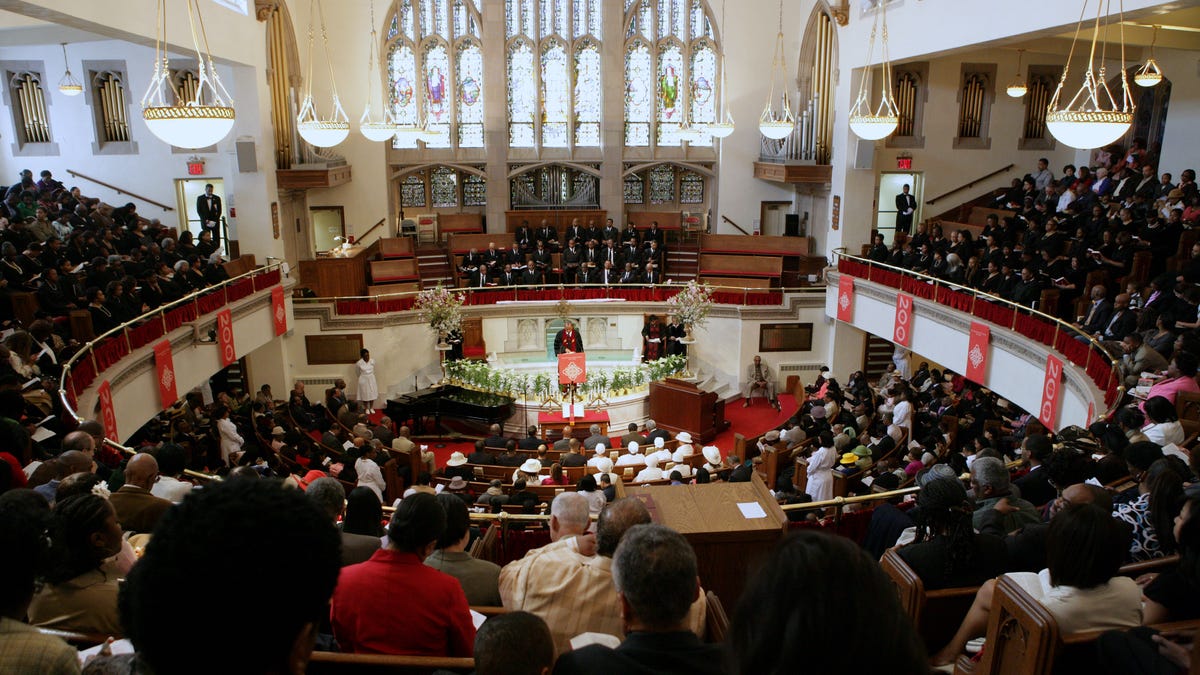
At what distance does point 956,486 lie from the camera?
11.1 ft

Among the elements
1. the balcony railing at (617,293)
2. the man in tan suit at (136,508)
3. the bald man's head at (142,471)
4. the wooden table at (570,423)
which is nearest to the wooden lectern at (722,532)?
the man in tan suit at (136,508)

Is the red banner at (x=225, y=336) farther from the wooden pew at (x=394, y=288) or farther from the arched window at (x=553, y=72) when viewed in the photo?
the arched window at (x=553, y=72)

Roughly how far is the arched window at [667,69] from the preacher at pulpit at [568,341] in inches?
269

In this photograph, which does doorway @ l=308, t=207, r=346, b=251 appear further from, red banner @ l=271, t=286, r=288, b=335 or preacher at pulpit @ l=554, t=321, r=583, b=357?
preacher at pulpit @ l=554, t=321, r=583, b=357

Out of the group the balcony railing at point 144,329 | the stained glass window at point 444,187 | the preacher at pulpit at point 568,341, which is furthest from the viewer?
the stained glass window at point 444,187

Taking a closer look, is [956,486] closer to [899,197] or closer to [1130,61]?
[899,197]

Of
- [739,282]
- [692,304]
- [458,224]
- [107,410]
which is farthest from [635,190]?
[107,410]

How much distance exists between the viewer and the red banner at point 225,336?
488 inches

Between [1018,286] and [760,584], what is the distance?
11.5 metres

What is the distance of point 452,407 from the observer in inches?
598

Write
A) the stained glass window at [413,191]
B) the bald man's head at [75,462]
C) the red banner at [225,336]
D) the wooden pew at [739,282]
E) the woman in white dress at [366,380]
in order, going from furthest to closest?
the stained glass window at [413,191]
the wooden pew at [739,282]
the woman in white dress at [366,380]
the red banner at [225,336]
the bald man's head at [75,462]

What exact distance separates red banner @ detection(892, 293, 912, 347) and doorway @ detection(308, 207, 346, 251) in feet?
44.1

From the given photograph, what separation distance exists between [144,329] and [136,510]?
23.3 feet

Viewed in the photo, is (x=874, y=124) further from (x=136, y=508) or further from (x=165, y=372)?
(x=136, y=508)
